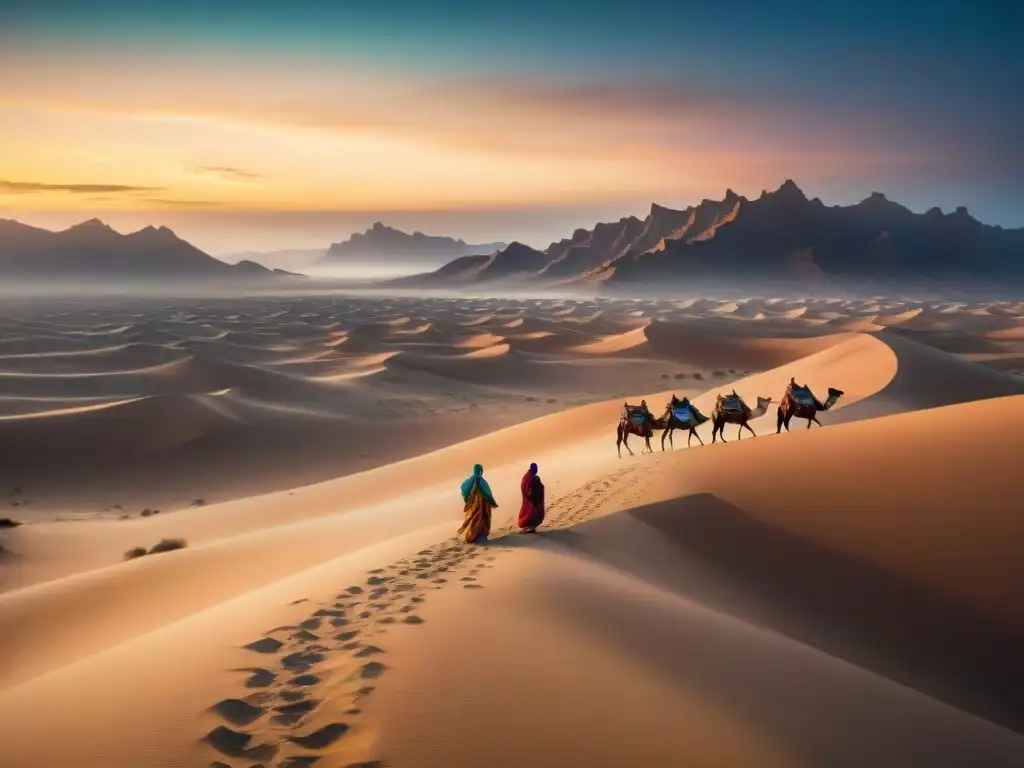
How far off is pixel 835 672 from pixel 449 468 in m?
15.4

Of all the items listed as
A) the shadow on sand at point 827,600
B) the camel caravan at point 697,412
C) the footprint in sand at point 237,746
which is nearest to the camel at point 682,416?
the camel caravan at point 697,412

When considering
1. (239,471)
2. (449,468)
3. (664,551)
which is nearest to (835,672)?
(664,551)

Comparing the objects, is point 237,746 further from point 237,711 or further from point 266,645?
point 266,645

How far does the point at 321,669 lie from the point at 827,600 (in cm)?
570

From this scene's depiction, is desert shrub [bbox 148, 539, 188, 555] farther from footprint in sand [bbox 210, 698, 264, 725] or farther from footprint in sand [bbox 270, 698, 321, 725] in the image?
footprint in sand [bbox 270, 698, 321, 725]

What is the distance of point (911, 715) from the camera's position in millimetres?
5645

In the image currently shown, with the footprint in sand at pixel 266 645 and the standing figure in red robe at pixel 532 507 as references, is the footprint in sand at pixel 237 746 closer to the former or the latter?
the footprint in sand at pixel 266 645

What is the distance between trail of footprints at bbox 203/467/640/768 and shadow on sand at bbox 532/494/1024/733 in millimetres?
1686

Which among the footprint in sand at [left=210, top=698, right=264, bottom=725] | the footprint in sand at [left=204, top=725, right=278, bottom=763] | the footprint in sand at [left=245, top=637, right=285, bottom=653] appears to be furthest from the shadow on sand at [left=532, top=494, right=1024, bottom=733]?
the footprint in sand at [left=204, top=725, right=278, bottom=763]

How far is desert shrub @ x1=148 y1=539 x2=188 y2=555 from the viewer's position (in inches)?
542

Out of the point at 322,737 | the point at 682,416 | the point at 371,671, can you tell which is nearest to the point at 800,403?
the point at 682,416

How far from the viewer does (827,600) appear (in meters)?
8.67

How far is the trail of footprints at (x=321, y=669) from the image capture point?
4488 mm

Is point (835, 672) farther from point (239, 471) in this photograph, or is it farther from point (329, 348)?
point (329, 348)
